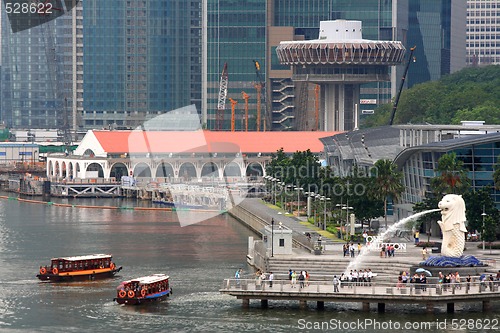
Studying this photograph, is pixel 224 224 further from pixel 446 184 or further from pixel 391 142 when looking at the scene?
pixel 446 184

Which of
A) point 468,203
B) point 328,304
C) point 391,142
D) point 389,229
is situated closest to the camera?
point 328,304

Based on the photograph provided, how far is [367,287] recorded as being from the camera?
363 ft

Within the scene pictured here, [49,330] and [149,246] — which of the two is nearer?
[49,330]

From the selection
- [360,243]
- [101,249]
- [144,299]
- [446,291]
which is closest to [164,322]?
[144,299]

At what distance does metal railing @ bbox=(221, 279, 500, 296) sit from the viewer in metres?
108

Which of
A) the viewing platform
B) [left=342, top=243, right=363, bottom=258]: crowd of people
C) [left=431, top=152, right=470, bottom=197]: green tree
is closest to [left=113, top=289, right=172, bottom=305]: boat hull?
the viewing platform

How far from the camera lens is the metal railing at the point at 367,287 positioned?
356 feet

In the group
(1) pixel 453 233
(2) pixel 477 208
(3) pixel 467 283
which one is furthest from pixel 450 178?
(3) pixel 467 283

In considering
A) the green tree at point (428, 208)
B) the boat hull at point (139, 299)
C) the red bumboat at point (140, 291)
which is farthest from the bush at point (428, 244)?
the boat hull at point (139, 299)

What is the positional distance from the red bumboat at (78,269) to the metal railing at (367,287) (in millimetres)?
21464

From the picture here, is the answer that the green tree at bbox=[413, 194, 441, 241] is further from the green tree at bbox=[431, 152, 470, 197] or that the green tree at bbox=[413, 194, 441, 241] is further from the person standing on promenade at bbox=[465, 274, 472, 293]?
the person standing on promenade at bbox=[465, 274, 472, 293]

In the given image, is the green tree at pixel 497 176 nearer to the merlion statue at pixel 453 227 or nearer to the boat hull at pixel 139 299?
the merlion statue at pixel 453 227

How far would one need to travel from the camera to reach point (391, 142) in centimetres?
18725

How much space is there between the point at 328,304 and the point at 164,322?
1325 centimetres
